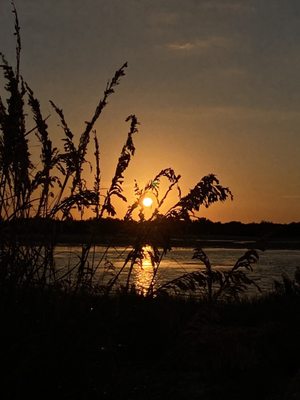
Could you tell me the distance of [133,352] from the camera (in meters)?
5.96

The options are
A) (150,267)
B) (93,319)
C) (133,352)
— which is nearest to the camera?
(93,319)

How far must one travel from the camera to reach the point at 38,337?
3896mm

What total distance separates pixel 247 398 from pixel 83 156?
2071 mm

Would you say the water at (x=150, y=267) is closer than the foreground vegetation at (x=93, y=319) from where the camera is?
No

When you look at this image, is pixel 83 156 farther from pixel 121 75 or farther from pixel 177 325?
pixel 177 325

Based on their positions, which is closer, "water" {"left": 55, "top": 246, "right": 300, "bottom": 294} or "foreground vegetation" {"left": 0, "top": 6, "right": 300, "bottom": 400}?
"foreground vegetation" {"left": 0, "top": 6, "right": 300, "bottom": 400}

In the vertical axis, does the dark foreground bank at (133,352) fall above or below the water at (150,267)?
below

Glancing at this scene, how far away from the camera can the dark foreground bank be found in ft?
12.7

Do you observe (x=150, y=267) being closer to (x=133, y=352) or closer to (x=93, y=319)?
(x=133, y=352)

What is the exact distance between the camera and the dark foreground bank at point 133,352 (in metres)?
3.88

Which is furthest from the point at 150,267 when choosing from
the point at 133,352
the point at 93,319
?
the point at 93,319

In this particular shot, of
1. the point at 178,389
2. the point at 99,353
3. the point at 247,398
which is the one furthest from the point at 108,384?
the point at 247,398

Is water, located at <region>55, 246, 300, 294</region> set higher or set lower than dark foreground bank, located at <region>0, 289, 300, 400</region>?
higher

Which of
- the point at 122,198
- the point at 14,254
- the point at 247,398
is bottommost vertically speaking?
the point at 247,398
